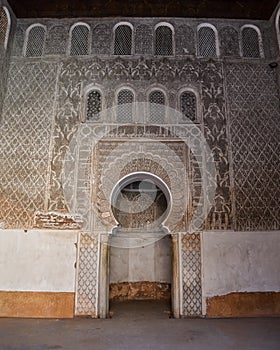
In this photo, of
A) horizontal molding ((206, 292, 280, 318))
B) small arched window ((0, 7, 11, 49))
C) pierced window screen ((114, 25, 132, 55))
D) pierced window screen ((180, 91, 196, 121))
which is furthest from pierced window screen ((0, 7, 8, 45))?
horizontal molding ((206, 292, 280, 318))

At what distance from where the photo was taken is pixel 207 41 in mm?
7844

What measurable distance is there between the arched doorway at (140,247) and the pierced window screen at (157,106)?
3.19m

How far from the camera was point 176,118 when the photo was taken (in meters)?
7.18

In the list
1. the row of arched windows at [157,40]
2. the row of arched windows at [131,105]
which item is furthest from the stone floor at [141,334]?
the row of arched windows at [157,40]

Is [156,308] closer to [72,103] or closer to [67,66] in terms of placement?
[72,103]

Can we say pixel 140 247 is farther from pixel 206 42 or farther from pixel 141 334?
pixel 206 42

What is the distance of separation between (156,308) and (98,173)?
3.63m

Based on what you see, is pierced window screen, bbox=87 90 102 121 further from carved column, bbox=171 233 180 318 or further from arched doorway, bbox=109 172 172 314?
arched doorway, bbox=109 172 172 314

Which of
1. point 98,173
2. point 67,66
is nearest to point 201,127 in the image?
point 98,173

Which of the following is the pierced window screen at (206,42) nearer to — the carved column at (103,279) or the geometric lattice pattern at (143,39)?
the geometric lattice pattern at (143,39)

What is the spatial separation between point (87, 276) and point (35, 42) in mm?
5636

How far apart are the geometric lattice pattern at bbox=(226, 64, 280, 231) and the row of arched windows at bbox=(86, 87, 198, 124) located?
3.01ft

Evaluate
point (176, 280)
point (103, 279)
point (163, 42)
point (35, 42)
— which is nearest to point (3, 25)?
point (35, 42)

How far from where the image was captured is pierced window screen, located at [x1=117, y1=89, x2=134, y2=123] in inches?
283
